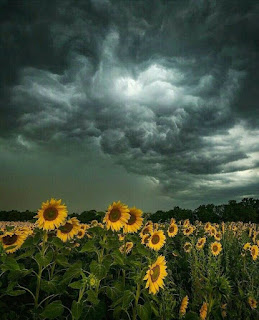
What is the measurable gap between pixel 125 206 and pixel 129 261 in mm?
694

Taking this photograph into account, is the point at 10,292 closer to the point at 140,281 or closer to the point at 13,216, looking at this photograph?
the point at 140,281

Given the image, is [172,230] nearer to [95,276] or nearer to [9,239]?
[9,239]

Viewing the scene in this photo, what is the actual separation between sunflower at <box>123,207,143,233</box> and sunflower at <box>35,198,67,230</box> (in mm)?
860

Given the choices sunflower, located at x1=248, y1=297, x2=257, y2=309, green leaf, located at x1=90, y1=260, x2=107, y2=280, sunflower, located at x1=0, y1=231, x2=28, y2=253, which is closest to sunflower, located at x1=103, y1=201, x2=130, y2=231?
green leaf, located at x1=90, y1=260, x2=107, y2=280

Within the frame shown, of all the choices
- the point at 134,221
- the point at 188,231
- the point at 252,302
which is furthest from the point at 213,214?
the point at 134,221

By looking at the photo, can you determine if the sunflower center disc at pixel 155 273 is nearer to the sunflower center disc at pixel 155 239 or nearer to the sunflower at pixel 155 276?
the sunflower at pixel 155 276

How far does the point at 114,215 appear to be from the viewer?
14.9 ft

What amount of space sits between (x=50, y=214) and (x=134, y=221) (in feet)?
3.73

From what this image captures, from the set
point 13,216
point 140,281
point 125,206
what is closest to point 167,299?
point 140,281

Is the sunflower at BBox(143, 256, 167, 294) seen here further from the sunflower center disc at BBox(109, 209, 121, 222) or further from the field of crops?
the sunflower center disc at BBox(109, 209, 121, 222)

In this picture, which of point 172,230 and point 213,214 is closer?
point 172,230

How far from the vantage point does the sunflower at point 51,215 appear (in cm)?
444

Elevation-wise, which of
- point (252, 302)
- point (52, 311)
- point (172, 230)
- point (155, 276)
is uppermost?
point (172, 230)

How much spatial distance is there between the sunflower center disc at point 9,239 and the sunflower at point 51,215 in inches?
24.9
